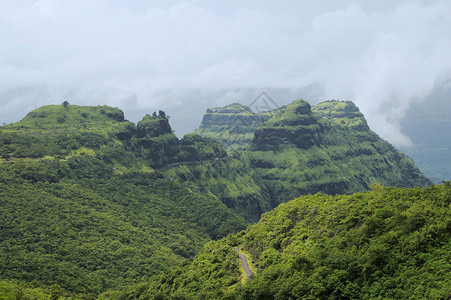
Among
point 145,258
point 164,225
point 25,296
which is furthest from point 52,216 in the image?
point 25,296

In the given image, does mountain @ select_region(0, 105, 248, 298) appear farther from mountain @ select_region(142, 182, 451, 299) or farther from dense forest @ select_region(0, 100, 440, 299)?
mountain @ select_region(142, 182, 451, 299)

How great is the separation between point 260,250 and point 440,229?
3565 cm

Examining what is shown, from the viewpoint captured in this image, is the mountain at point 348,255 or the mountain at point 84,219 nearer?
the mountain at point 348,255

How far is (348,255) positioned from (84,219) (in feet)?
349

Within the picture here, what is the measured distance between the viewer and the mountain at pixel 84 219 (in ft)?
350

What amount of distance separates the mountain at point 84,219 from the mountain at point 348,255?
39571mm

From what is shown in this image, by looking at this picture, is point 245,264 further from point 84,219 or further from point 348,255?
point 84,219

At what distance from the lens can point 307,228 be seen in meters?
69.8

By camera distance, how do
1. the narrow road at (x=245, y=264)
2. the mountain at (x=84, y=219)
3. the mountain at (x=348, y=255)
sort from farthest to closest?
the mountain at (x=84, y=219) → the narrow road at (x=245, y=264) → the mountain at (x=348, y=255)

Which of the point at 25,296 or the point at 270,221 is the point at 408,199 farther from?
the point at 25,296

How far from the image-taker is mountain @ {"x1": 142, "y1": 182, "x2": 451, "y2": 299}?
42.9m

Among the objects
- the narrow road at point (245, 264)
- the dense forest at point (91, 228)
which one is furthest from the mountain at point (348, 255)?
the dense forest at point (91, 228)

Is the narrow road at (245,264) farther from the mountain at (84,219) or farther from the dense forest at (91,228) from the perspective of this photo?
the mountain at (84,219)

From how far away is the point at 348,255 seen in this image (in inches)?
1949
